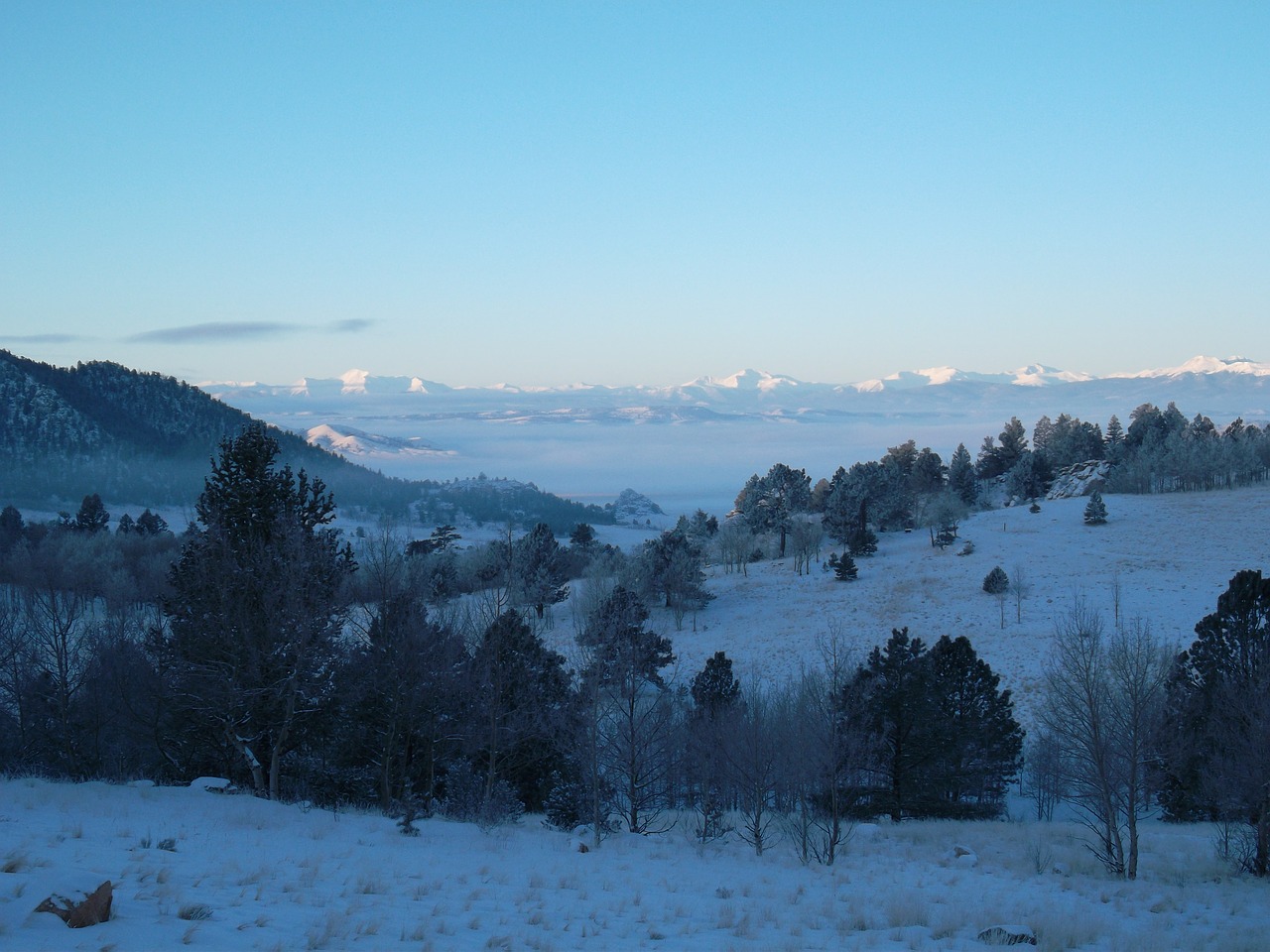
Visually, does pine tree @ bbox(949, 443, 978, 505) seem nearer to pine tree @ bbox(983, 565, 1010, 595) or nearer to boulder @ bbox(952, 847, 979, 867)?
pine tree @ bbox(983, 565, 1010, 595)

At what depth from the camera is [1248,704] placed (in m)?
21.5

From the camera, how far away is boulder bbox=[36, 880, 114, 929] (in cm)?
784

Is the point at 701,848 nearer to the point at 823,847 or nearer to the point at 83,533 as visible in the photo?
the point at 823,847

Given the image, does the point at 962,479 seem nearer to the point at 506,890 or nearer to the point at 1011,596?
the point at 1011,596

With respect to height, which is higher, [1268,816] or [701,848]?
[1268,816]

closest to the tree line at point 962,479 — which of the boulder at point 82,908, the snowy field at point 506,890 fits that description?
the snowy field at point 506,890

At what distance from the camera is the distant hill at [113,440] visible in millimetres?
161625

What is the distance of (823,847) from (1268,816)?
9400 millimetres

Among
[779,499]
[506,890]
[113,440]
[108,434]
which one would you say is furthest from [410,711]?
[108,434]

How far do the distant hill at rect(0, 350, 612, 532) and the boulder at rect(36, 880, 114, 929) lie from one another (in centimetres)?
15448

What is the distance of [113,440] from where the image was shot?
17362 centimetres

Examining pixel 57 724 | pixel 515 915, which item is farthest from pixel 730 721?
pixel 57 724

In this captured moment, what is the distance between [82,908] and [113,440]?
194 m

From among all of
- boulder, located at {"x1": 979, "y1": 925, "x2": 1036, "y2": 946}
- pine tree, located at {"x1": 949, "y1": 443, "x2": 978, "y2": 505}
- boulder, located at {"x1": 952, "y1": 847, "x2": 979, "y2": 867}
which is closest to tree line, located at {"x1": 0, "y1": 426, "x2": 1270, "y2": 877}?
boulder, located at {"x1": 952, "y1": 847, "x2": 979, "y2": 867}
